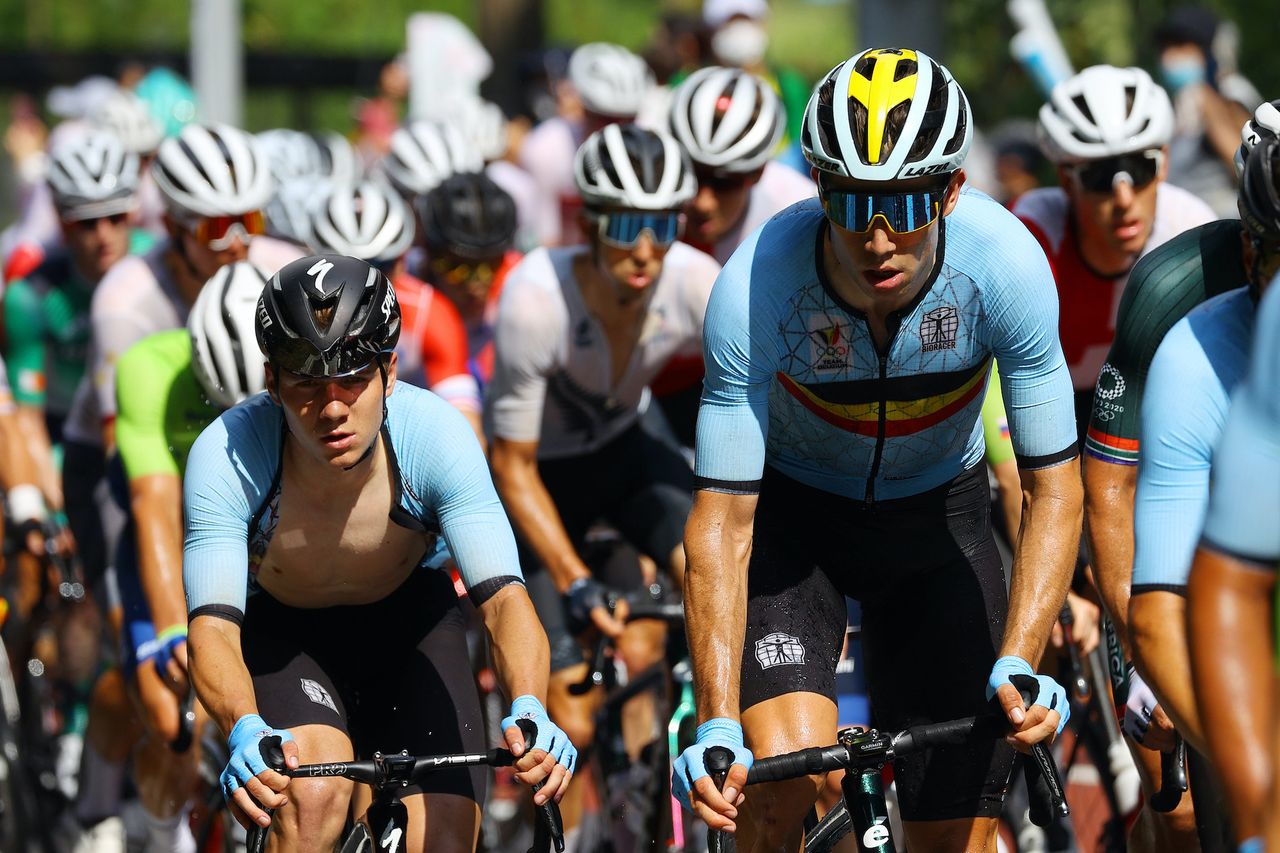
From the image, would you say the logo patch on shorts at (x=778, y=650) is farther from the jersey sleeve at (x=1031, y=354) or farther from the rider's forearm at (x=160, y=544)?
the rider's forearm at (x=160, y=544)

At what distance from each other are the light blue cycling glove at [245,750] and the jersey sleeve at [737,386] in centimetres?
117

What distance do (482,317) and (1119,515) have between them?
4472 millimetres

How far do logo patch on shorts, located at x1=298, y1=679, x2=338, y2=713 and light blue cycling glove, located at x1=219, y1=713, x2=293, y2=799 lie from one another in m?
0.45

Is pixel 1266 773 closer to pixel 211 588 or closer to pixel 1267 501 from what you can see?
pixel 1267 501

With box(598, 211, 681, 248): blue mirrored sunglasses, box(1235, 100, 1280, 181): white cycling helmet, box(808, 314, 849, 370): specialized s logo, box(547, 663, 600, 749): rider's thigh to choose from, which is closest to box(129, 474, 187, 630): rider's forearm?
box(547, 663, 600, 749): rider's thigh

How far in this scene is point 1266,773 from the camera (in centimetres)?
303

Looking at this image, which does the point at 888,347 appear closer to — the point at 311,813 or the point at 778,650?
the point at 778,650

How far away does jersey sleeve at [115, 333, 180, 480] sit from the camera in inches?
246

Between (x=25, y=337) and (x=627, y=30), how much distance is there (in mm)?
32806

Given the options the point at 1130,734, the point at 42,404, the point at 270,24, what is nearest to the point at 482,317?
the point at 42,404

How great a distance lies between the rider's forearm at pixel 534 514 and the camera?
6.45 meters

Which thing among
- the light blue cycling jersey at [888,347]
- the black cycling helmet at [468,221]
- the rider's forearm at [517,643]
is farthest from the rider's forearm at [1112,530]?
the black cycling helmet at [468,221]

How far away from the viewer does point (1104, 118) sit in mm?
6625

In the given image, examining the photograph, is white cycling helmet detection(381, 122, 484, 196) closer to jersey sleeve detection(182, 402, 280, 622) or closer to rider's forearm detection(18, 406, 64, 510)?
rider's forearm detection(18, 406, 64, 510)
